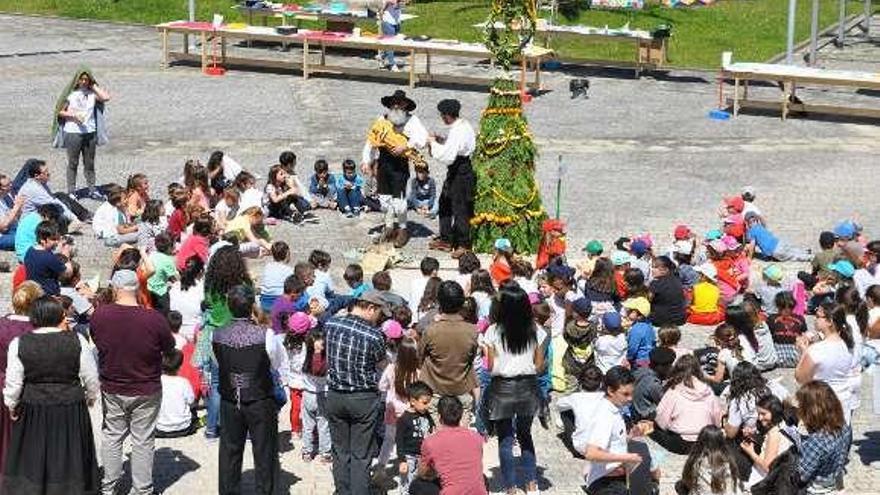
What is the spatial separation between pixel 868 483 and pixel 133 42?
82.1 feet

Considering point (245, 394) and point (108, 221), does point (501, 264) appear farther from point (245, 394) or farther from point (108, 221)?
point (245, 394)

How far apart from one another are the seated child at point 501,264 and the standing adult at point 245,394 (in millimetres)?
4733

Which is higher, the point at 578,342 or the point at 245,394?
the point at 245,394

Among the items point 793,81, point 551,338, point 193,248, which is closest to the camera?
point 551,338

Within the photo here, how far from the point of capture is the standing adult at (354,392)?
10.6 meters

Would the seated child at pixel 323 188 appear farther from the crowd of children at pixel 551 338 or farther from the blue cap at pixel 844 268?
the blue cap at pixel 844 268

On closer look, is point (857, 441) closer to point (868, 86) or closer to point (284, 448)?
point (284, 448)

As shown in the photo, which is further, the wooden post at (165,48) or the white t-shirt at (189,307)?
the wooden post at (165,48)

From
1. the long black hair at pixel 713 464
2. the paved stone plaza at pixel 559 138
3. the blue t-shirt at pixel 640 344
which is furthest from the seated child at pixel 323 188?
the long black hair at pixel 713 464

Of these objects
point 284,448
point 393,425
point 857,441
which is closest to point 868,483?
point 857,441

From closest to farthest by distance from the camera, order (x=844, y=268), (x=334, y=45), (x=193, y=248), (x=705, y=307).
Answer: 1. (x=193, y=248)
2. (x=844, y=268)
3. (x=705, y=307)
4. (x=334, y=45)

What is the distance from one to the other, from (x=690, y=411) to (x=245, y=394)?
152 inches

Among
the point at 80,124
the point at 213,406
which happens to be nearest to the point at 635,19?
the point at 80,124

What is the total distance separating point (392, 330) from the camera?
12422 millimetres
